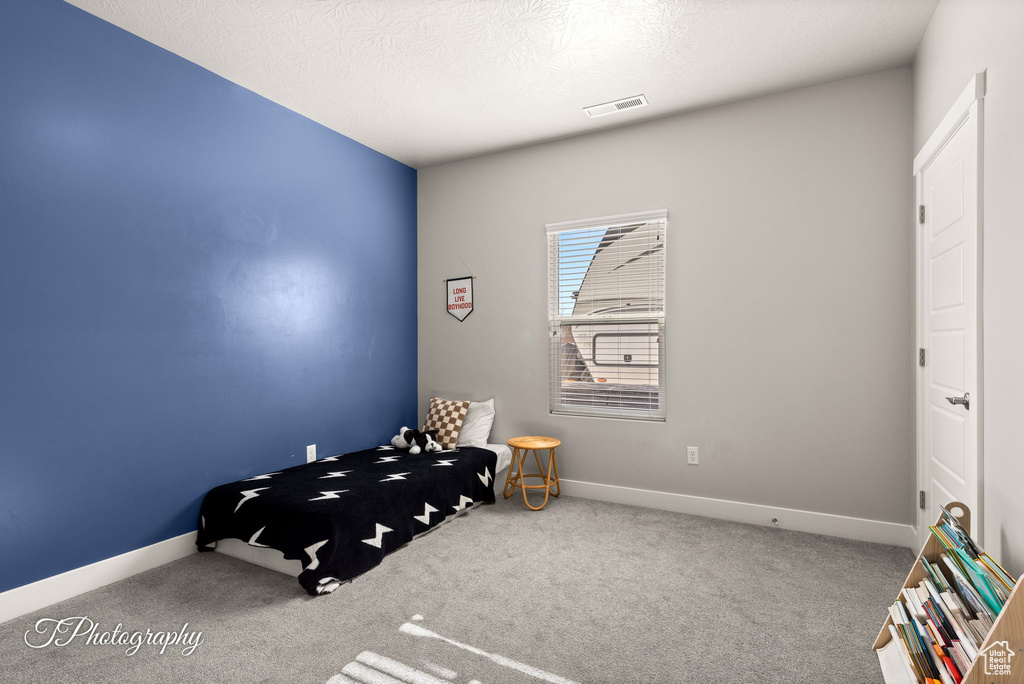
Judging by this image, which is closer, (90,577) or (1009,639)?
(1009,639)

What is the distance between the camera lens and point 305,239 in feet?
11.3

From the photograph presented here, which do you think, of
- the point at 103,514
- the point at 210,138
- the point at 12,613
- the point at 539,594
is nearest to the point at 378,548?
the point at 539,594

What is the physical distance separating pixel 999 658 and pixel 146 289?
11.3 feet

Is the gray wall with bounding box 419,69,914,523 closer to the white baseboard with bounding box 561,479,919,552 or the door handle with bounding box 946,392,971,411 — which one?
the white baseboard with bounding box 561,479,919,552

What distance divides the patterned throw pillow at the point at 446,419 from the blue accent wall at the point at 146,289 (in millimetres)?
640

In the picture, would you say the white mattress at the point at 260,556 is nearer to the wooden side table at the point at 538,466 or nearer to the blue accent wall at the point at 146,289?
the blue accent wall at the point at 146,289

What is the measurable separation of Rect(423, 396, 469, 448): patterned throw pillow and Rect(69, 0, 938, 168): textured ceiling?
209 cm

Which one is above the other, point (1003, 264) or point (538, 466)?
point (1003, 264)

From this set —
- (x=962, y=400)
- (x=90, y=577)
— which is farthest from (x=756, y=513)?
(x=90, y=577)

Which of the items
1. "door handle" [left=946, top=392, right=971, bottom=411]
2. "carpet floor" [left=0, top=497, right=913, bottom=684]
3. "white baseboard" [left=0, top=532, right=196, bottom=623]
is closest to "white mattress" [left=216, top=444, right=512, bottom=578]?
"carpet floor" [left=0, top=497, right=913, bottom=684]

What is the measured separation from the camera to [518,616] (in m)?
2.12

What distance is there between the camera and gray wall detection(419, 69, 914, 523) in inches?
114

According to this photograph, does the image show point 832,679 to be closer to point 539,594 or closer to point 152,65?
point 539,594

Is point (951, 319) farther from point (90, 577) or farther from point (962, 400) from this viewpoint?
point (90, 577)
